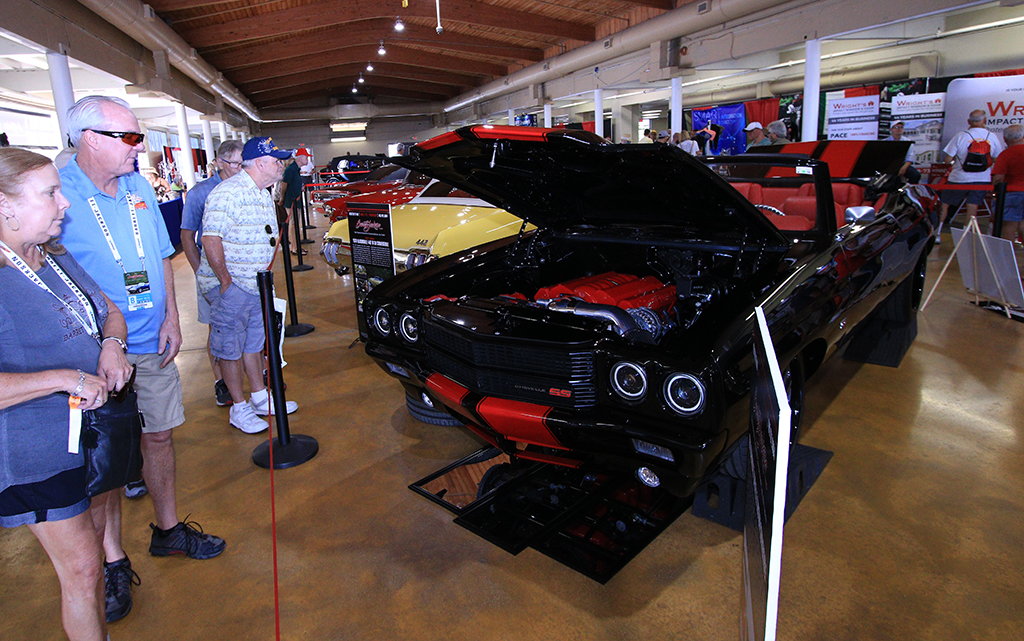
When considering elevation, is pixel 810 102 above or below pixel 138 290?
above

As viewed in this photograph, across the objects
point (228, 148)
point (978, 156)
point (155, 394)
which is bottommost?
point (155, 394)

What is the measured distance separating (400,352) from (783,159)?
199 centimetres

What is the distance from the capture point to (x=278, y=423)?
10.2ft

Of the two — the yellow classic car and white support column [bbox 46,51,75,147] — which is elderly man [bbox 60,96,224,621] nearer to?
the yellow classic car

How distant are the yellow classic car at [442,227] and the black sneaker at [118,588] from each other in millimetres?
2772

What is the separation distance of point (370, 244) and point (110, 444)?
9.89 feet

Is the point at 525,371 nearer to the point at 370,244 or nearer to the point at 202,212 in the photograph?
the point at 202,212

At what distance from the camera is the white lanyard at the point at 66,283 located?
1.42 metres

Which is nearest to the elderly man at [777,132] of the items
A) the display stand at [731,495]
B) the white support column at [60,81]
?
the display stand at [731,495]

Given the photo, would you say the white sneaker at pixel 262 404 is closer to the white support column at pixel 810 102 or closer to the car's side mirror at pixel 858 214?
the car's side mirror at pixel 858 214

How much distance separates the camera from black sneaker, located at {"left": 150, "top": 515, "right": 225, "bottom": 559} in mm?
2336

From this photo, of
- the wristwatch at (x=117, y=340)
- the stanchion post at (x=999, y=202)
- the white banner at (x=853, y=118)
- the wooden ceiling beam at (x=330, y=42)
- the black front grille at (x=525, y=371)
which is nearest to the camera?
the wristwatch at (x=117, y=340)

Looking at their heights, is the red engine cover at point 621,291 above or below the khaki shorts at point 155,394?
above

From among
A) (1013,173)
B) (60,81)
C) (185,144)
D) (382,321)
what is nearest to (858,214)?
(382,321)
